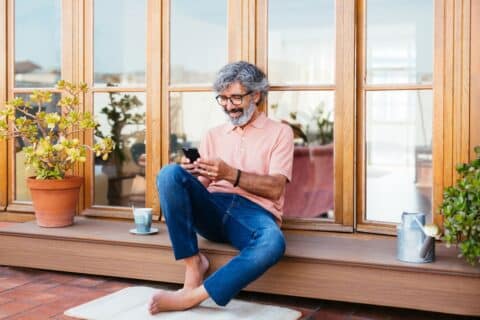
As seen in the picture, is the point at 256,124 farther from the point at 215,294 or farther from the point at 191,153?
the point at 215,294

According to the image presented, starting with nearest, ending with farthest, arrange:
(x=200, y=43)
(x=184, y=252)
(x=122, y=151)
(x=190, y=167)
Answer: (x=184, y=252) → (x=190, y=167) → (x=122, y=151) → (x=200, y=43)

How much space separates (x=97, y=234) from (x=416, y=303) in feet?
5.68

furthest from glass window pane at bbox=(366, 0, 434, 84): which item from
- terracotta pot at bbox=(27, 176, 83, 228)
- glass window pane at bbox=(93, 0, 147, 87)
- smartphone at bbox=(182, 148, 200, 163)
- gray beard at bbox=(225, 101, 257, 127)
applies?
smartphone at bbox=(182, 148, 200, 163)

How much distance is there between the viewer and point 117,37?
4555 mm

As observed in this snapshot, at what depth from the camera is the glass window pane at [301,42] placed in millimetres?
8570

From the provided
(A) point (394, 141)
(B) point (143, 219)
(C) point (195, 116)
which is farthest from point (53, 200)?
(A) point (394, 141)

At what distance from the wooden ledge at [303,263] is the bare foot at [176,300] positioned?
38cm

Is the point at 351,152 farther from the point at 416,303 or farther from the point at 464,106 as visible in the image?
the point at 416,303

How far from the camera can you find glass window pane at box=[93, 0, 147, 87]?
13.0 feet

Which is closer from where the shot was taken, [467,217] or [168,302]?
[467,217]

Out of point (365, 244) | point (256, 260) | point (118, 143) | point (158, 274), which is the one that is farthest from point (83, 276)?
point (365, 244)

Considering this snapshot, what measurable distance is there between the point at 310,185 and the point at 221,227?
167cm

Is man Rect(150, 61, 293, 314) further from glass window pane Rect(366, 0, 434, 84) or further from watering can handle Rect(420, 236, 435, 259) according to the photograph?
glass window pane Rect(366, 0, 434, 84)

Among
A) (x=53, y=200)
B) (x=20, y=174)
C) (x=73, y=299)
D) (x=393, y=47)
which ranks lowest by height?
(x=73, y=299)
